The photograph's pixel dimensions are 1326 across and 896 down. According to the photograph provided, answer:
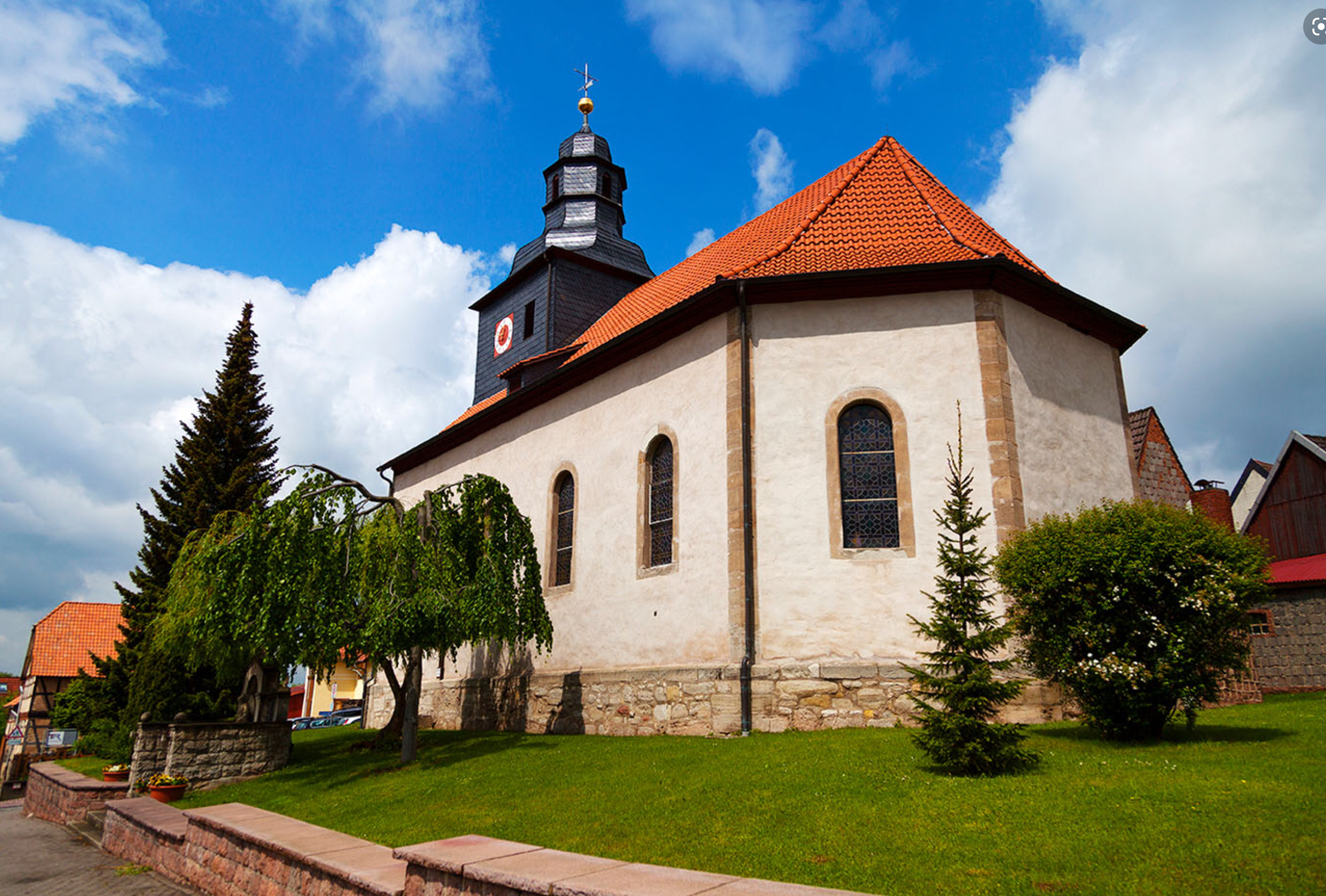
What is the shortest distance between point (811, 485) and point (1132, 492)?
213 inches

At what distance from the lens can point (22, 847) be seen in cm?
1288

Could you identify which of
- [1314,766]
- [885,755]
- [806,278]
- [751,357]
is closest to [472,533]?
[751,357]

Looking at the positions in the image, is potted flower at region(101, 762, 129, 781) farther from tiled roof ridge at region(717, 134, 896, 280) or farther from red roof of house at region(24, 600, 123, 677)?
red roof of house at region(24, 600, 123, 677)

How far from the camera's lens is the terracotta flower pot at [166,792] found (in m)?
12.1

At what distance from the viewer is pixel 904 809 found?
260 inches

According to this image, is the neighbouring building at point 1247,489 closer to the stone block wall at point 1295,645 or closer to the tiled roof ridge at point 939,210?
the stone block wall at point 1295,645

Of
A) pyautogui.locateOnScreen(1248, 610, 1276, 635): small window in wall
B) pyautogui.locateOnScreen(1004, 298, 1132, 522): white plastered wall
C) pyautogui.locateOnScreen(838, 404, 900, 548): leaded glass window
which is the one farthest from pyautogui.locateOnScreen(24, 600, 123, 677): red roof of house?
pyautogui.locateOnScreen(1248, 610, 1276, 635): small window in wall

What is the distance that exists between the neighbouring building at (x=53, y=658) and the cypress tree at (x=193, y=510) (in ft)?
36.3

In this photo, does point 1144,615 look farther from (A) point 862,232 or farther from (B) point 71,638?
(B) point 71,638

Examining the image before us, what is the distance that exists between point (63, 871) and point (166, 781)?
1740mm

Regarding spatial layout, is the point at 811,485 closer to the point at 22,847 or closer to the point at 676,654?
the point at 676,654

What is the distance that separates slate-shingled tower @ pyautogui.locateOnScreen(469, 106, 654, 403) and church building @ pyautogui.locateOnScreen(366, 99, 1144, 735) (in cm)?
725

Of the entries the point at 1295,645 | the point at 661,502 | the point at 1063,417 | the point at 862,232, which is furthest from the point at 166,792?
the point at 1295,645

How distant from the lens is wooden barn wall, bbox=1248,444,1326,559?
26.5m
